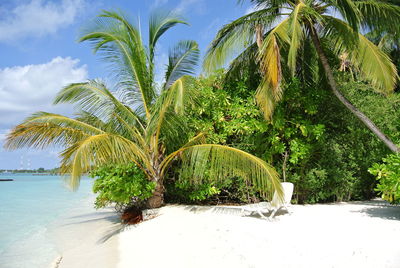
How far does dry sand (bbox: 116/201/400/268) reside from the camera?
387 cm

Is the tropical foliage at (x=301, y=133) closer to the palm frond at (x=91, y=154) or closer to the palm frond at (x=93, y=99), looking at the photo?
the palm frond at (x=93, y=99)

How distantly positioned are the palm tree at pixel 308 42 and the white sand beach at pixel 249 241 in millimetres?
2503

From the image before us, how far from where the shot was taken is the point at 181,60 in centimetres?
761

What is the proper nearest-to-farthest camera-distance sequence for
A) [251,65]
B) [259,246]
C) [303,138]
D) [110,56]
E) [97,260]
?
1. [259,246]
2. [97,260]
3. [110,56]
4. [303,138]
5. [251,65]

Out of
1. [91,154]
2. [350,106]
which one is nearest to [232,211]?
[91,154]

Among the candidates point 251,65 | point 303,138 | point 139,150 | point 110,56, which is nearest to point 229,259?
point 139,150

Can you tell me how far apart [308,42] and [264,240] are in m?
6.30

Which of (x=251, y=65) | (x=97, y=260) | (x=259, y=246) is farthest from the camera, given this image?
(x=251, y=65)

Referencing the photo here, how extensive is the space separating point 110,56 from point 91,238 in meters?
4.34

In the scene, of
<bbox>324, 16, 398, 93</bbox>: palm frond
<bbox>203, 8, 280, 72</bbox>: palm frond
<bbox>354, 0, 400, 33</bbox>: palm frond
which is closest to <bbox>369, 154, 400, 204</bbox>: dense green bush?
<bbox>324, 16, 398, 93</bbox>: palm frond

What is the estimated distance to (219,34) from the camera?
8.24 m

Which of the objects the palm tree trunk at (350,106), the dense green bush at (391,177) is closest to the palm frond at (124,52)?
the palm tree trunk at (350,106)

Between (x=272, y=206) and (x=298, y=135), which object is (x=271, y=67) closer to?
(x=298, y=135)

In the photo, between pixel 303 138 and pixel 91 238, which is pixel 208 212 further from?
pixel 303 138
